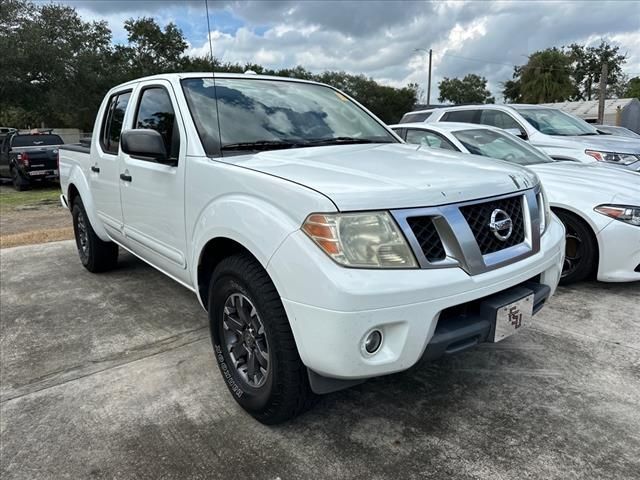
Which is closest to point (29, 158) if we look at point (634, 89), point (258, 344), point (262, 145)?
point (262, 145)

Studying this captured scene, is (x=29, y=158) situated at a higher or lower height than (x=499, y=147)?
lower

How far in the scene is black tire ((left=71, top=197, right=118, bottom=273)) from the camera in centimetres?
497

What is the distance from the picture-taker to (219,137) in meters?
2.86

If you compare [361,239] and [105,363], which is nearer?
[361,239]

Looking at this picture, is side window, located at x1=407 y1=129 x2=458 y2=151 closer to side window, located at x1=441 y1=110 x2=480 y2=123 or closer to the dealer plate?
side window, located at x1=441 y1=110 x2=480 y2=123

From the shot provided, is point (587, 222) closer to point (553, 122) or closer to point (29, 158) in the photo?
point (553, 122)

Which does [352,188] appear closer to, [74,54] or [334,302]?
[334,302]

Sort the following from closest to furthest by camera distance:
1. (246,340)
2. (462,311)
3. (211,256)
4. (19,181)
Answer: (462,311)
(246,340)
(211,256)
(19,181)

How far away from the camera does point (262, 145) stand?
2881 mm

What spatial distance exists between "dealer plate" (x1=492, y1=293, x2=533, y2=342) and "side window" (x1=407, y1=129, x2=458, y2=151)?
11.2 feet

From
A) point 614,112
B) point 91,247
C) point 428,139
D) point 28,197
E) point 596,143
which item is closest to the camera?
point 91,247

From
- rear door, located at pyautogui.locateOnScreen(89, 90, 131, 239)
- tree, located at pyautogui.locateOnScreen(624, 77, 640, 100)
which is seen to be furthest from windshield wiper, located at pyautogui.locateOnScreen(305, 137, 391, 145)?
tree, located at pyautogui.locateOnScreen(624, 77, 640, 100)

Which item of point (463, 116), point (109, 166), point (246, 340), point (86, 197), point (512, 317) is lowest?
point (246, 340)

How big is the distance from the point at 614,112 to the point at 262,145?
3942cm
